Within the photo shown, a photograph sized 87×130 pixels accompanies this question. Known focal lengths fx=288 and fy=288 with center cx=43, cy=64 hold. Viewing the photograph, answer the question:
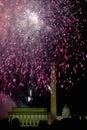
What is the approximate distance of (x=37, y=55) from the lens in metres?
13.7

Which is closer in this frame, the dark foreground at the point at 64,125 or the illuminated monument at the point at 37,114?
the dark foreground at the point at 64,125

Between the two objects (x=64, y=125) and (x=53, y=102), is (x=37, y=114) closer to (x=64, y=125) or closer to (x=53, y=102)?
(x=53, y=102)

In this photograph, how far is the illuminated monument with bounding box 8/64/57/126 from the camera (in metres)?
14.7

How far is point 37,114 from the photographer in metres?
15.4

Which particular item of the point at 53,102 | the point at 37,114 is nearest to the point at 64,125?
the point at 37,114

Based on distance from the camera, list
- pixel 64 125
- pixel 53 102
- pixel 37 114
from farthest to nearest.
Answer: pixel 53 102, pixel 37 114, pixel 64 125

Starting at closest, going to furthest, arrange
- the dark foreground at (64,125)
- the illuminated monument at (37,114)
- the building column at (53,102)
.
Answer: the dark foreground at (64,125), the illuminated monument at (37,114), the building column at (53,102)

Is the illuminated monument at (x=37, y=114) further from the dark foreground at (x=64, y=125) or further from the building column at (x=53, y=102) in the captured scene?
the dark foreground at (x=64, y=125)

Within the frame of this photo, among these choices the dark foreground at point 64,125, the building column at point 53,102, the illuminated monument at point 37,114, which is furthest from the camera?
the building column at point 53,102

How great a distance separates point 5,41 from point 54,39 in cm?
225

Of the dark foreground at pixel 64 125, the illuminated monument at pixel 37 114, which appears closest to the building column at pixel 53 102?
the illuminated monument at pixel 37 114

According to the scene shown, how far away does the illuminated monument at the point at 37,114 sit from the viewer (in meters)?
14.7

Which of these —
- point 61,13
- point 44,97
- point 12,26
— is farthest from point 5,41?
point 44,97

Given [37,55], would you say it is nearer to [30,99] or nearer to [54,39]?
[54,39]
